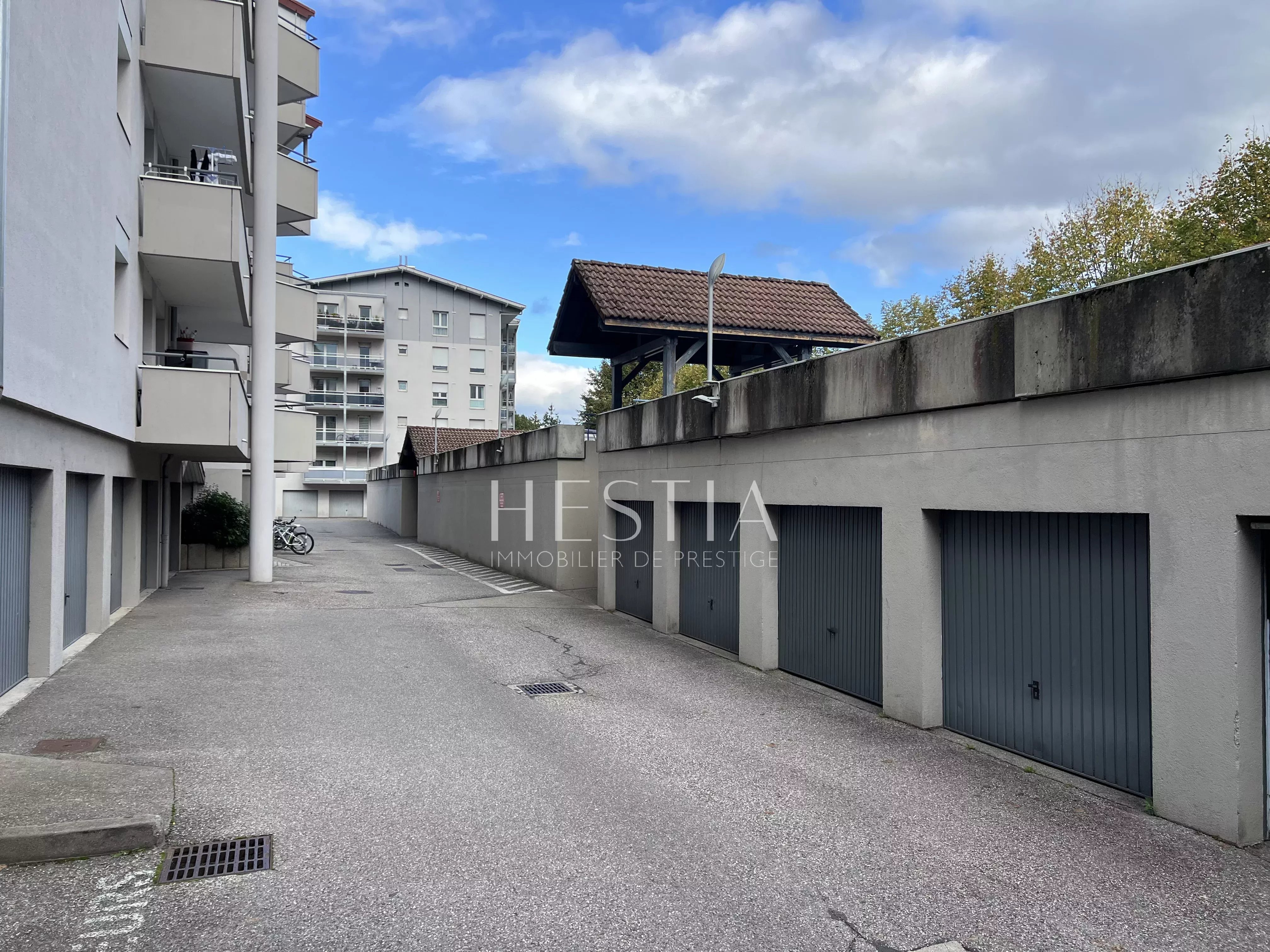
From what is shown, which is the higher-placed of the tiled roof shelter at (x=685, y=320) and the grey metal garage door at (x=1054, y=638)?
the tiled roof shelter at (x=685, y=320)

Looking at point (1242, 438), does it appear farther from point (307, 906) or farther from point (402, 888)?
point (307, 906)

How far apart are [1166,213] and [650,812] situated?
31837 millimetres

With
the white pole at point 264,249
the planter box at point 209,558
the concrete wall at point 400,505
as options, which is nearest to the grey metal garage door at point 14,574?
the white pole at point 264,249

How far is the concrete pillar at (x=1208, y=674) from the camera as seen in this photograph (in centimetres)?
519

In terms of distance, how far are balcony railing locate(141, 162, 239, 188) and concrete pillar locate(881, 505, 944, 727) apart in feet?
36.2

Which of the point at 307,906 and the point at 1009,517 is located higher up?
the point at 1009,517

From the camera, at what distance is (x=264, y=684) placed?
915cm

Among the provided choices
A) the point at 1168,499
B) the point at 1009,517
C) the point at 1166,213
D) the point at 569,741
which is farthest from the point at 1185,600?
the point at 1166,213

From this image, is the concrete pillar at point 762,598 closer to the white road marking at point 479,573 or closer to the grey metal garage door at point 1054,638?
the grey metal garage door at point 1054,638

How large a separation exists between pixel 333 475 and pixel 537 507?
151 ft

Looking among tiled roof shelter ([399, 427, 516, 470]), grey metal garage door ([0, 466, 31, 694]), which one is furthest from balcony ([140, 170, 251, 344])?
tiled roof shelter ([399, 427, 516, 470])

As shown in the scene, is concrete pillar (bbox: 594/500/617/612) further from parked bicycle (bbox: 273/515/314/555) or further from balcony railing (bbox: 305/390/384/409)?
balcony railing (bbox: 305/390/384/409)

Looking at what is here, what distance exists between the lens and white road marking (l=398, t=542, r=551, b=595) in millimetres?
18672

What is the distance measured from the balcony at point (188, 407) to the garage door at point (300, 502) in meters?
50.1
